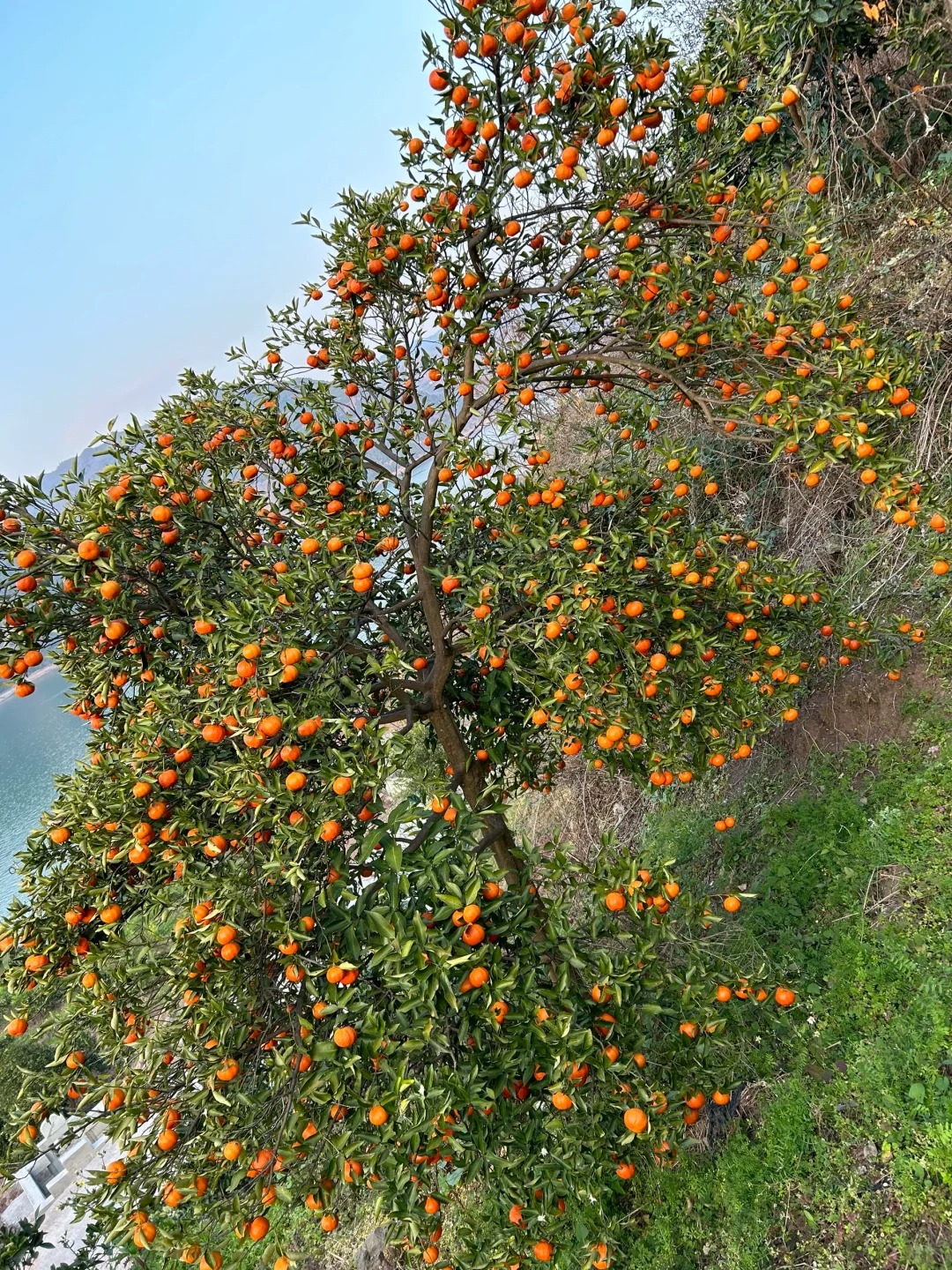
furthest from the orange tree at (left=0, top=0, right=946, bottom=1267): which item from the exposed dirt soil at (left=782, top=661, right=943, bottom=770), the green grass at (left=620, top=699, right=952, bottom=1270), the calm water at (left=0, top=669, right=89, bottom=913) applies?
the calm water at (left=0, top=669, right=89, bottom=913)

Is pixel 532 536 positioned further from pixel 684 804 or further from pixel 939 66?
pixel 939 66

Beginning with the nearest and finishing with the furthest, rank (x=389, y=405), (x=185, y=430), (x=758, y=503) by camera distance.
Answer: (x=185, y=430), (x=389, y=405), (x=758, y=503)

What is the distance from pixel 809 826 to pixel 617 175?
288 centimetres

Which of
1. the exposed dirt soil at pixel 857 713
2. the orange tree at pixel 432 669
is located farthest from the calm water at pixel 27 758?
the exposed dirt soil at pixel 857 713

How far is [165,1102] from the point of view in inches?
56.2

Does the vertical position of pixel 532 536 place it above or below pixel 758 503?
above

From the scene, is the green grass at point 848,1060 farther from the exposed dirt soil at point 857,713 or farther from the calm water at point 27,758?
the calm water at point 27,758

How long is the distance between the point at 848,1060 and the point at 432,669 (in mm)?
1991

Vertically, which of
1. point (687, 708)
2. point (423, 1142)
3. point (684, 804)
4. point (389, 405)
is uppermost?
point (389, 405)

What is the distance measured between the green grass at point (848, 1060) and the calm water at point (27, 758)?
30.2 ft

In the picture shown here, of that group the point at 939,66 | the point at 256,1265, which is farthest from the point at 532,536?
the point at 939,66

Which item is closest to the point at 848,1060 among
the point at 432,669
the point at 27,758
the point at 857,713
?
the point at 857,713

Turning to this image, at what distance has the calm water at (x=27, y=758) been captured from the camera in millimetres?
11562

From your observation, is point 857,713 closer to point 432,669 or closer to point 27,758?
point 432,669
